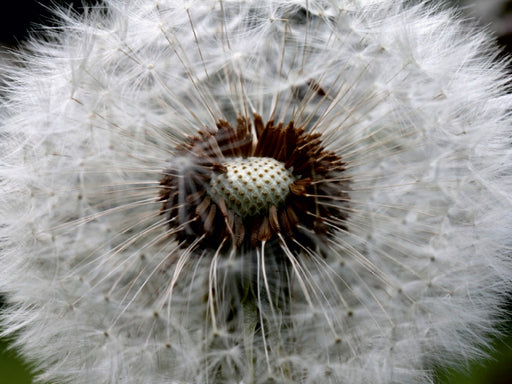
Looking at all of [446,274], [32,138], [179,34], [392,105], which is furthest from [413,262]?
[32,138]

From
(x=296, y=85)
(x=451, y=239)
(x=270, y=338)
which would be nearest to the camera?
(x=270, y=338)

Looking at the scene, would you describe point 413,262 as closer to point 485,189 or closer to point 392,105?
point 485,189

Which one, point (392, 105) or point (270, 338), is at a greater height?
point (392, 105)
